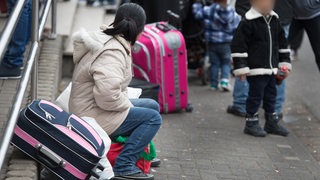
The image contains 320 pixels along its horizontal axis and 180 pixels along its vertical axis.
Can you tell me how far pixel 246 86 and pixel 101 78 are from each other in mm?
3017

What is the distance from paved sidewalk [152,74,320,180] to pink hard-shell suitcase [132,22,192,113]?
0.68 ft

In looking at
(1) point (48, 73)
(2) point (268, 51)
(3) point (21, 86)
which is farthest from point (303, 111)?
(3) point (21, 86)

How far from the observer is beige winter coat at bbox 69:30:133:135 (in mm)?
4566

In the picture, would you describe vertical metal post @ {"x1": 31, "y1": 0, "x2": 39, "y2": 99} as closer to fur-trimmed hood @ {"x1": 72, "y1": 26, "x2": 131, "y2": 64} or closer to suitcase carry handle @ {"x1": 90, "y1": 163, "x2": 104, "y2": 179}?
fur-trimmed hood @ {"x1": 72, "y1": 26, "x2": 131, "y2": 64}

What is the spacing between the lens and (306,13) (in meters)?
6.87

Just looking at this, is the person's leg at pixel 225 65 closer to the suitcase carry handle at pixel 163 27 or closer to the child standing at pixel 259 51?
the suitcase carry handle at pixel 163 27

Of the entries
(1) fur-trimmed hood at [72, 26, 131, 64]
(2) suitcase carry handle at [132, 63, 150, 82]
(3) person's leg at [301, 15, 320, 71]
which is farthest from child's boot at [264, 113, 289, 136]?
(1) fur-trimmed hood at [72, 26, 131, 64]

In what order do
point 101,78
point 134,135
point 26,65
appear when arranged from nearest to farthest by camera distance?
point 26,65, point 101,78, point 134,135

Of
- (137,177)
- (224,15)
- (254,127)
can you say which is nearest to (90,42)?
(137,177)

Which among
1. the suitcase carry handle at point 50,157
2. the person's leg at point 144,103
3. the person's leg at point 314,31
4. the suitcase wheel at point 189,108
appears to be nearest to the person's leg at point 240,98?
the suitcase wheel at point 189,108

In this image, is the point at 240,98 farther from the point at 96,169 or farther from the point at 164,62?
the point at 96,169

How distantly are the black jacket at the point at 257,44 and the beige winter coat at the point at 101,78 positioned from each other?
1674 millimetres

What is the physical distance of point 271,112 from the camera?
21.6 ft

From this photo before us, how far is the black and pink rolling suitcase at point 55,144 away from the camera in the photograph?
428cm
